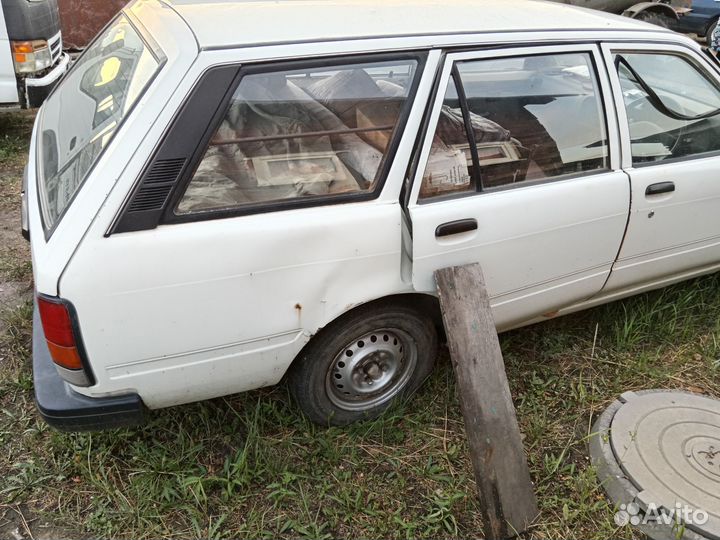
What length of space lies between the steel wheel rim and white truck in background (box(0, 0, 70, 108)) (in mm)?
4160

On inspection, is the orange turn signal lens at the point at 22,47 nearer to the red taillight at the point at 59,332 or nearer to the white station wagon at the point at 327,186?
the white station wagon at the point at 327,186

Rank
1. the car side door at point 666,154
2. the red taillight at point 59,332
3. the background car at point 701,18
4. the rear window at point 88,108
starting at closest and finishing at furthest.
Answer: the red taillight at point 59,332 → the rear window at point 88,108 → the car side door at point 666,154 → the background car at point 701,18

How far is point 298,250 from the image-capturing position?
2180 mm

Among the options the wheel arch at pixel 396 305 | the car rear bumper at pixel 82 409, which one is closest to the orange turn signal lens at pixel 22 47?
the car rear bumper at pixel 82 409

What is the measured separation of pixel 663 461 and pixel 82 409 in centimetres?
225

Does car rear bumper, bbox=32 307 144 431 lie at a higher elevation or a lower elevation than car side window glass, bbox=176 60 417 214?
lower

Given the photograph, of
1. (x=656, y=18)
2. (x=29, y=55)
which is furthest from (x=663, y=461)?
(x=656, y=18)

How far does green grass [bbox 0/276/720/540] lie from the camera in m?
2.37

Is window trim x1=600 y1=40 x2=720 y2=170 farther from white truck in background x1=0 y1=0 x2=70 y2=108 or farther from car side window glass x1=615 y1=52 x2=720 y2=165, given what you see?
white truck in background x1=0 y1=0 x2=70 y2=108

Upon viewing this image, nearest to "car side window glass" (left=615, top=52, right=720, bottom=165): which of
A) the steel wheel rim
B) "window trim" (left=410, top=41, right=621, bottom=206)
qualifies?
"window trim" (left=410, top=41, right=621, bottom=206)

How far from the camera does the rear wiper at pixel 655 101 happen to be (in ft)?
9.18

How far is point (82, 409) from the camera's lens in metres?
2.12

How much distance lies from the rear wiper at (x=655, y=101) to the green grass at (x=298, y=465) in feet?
4.03

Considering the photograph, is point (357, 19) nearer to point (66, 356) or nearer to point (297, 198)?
point (297, 198)
